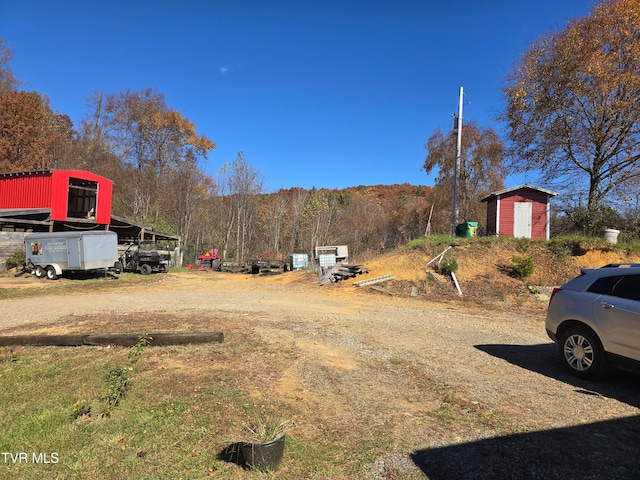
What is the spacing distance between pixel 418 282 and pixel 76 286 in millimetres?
15075

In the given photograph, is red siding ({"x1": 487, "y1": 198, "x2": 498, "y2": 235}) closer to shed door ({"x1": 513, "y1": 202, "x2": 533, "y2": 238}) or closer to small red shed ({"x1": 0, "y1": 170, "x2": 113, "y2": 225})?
shed door ({"x1": 513, "y1": 202, "x2": 533, "y2": 238})

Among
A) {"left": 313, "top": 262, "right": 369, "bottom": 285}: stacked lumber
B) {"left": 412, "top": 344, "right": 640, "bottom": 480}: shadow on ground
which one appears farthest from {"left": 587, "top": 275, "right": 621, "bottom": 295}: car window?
{"left": 313, "top": 262, "right": 369, "bottom": 285}: stacked lumber

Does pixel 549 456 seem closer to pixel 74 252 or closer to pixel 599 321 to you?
pixel 599 321

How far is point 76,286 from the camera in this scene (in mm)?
17078

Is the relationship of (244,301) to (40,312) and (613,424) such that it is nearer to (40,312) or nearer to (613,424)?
(40,312)

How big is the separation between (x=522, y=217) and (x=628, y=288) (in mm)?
17346

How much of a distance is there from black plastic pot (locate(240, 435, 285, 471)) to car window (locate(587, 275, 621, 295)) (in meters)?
4.86

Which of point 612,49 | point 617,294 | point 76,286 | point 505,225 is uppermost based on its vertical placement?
point 612,49

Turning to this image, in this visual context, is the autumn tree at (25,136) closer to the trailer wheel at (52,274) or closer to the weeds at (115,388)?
the trailer wheel at (52,274)

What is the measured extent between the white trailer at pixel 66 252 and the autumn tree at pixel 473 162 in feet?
96.9

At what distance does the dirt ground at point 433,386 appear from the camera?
317 centimetres

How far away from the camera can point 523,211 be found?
68.0ft

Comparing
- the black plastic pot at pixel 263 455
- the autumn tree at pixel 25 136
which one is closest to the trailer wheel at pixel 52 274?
the black plastic pot at pixel 263 455

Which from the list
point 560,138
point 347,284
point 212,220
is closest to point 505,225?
point 560,138
